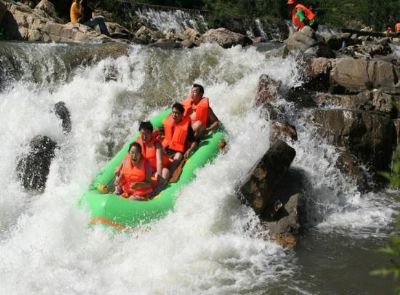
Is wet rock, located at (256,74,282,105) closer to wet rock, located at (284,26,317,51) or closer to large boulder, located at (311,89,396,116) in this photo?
large boulder, located at (311,89,396,116)

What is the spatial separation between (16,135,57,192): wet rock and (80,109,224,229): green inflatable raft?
1.73m

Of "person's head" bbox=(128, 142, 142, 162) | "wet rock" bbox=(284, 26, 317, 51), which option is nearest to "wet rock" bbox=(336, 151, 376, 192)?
"person's head" bbox=(128, 142, 142, 162)

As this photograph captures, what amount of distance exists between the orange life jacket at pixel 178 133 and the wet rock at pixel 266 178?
1.19 m

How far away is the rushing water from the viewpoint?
5.11 m

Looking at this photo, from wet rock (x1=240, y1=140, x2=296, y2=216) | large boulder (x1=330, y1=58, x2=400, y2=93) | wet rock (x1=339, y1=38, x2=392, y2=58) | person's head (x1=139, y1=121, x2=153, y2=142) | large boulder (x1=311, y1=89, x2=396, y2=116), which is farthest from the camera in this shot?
wet rock (x1=339, y1=38, x2=392, y2=58)

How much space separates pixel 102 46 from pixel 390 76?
5.89 metres

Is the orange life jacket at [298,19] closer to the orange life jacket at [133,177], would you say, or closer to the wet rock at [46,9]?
the wet rock at [46,9]

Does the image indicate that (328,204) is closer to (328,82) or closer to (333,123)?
(333,123)

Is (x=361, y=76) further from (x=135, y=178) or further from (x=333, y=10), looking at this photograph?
(x=333, y=10)

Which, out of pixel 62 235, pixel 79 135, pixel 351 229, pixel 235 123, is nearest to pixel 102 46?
pixel 79 135

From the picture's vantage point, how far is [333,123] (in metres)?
8.10

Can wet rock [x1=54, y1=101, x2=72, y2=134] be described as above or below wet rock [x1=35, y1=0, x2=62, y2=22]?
below

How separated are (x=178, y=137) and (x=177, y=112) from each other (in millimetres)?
331

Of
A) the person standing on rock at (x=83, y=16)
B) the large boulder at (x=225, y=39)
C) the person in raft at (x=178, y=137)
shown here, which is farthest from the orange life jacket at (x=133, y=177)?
the person standing on rock at (x=83, y=16)
